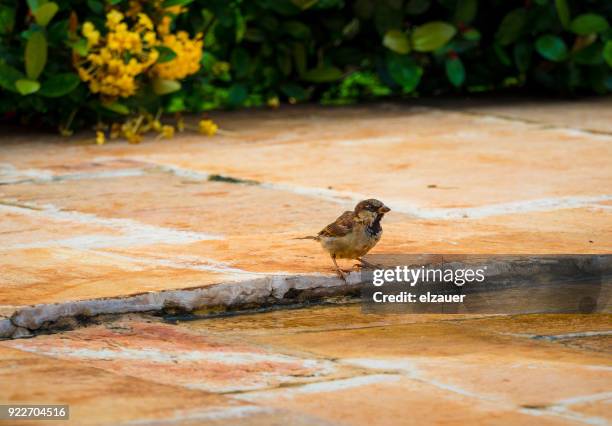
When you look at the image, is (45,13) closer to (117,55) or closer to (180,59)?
(117,55)

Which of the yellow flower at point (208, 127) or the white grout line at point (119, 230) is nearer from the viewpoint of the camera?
the white grout line at point (119, 230)

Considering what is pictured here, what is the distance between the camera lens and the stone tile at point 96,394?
299cm

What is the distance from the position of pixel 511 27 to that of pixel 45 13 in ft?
9.98

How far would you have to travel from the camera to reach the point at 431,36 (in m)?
8.18

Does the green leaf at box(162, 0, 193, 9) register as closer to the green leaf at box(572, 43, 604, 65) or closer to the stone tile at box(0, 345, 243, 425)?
the green leaf at box(572, 43, 604, 65)

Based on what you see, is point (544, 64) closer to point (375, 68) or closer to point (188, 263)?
point (375, 68)

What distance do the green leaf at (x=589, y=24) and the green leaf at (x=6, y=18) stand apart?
3.27 metres

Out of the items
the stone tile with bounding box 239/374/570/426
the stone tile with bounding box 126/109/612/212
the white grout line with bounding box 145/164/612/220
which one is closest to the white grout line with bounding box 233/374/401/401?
the stone tile with bounding box 239/374/570/426

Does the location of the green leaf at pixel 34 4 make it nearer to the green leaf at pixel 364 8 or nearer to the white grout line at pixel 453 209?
the white grout line at pixel 453 209

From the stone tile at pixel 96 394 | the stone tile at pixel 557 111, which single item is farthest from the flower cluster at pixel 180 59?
the stone tile at pixel 96 394

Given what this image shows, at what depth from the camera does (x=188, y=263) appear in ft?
14.6

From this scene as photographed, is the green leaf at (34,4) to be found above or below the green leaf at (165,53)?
above

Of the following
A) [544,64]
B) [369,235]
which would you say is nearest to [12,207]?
[369,235]

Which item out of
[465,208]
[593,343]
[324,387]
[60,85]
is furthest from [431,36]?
[324,387]
